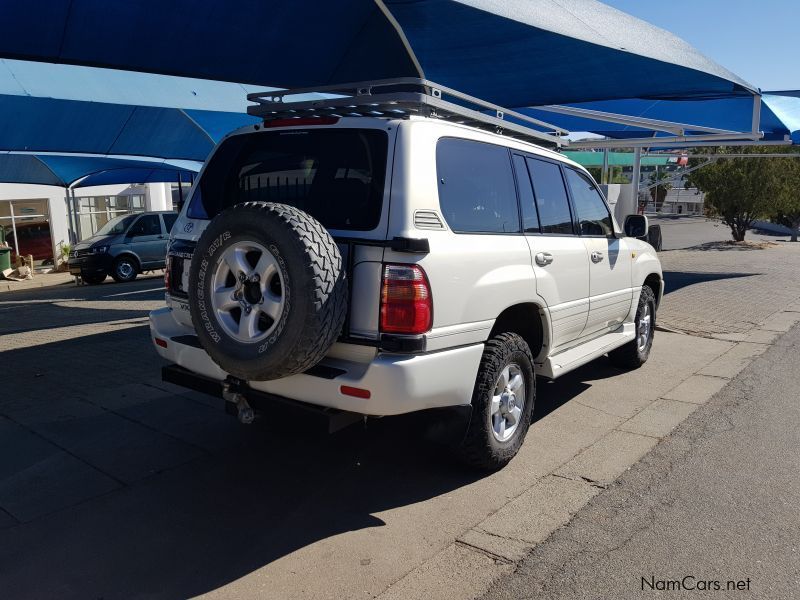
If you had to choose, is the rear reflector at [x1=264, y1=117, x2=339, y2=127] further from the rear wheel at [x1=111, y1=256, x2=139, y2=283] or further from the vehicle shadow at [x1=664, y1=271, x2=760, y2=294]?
the rear wheel at [x1=111, y1=256, x2=139, y2=283]

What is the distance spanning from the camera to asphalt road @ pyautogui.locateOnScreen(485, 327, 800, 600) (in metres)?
2.99

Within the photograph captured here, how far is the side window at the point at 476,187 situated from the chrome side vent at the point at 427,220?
0.31ft

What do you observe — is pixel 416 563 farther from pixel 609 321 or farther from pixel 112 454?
pixel 609 321

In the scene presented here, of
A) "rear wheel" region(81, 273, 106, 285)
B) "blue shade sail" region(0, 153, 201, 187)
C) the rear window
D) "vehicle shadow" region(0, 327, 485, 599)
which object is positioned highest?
"blue shade sail" region(0, 153, 201, 187)

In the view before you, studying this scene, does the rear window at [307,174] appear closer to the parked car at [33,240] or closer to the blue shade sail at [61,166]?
the blue shade sail at [61,166]

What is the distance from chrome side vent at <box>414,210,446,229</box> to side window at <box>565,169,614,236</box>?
207cm

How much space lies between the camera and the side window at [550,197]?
4661 millimetres

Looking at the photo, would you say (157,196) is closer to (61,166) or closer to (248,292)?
(61,166)

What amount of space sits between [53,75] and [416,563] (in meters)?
11.8

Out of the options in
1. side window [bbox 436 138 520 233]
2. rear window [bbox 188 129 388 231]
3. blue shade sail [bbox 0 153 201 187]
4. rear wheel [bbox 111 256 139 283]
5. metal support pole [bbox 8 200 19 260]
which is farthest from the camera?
metal support pole [bbox 8 200 19 260]

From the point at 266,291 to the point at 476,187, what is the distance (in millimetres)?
1471

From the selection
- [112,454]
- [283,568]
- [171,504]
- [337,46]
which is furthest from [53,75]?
[283,568]

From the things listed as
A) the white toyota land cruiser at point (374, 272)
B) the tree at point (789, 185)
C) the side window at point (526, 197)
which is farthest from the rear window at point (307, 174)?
the tree at point (789, 185)

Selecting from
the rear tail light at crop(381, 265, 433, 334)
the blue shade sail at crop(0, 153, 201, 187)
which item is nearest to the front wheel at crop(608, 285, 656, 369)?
the rear tail light at crop(381, 265, 433, 334)
